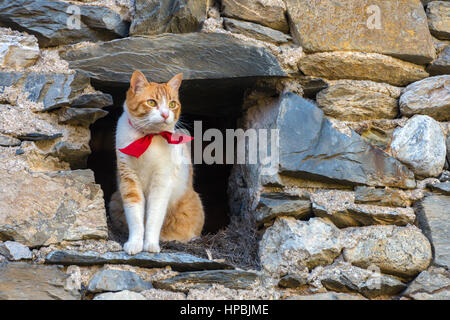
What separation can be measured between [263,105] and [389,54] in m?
0.90

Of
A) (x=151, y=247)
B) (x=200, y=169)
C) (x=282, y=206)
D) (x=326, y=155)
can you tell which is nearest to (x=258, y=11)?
(x=326, y=155)

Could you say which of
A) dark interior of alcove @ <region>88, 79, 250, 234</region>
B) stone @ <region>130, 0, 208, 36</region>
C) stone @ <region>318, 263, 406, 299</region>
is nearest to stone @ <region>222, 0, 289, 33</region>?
stone @ <region>130, 0, 208, 36</region>

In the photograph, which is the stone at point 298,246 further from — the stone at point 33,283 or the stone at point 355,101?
the stone at point 33,283

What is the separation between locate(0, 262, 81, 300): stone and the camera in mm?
1988

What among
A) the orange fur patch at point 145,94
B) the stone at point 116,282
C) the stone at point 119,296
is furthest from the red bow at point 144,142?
the stone at point 119,296

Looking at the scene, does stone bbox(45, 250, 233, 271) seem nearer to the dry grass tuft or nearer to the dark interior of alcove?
the dry grass tuft

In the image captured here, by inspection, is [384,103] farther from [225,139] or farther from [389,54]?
[225,139]

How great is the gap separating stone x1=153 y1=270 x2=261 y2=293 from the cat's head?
92 centimetres

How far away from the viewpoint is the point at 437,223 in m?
2.48

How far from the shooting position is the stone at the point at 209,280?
7.27ft

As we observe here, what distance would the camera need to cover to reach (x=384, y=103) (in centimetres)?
283

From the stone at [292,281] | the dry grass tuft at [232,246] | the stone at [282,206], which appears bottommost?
the stone at [292,281]

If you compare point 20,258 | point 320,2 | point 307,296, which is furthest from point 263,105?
point 20,258

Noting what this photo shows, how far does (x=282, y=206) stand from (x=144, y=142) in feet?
2.98
